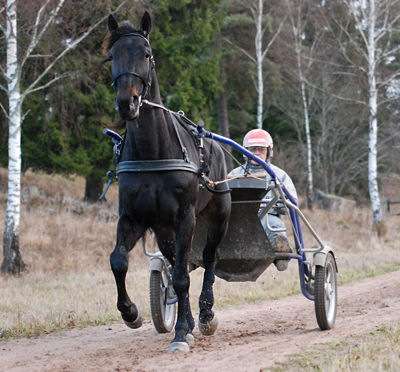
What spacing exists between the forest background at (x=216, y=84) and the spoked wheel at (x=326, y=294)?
6.88 meters

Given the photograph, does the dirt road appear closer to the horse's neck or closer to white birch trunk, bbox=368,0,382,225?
the horse's neck

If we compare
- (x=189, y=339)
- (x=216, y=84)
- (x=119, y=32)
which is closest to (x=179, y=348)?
(x=189, y=339)

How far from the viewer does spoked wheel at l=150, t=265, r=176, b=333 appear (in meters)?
5.34

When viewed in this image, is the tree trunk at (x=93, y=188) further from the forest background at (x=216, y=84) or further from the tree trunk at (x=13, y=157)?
the tree trunk at (x=13, y=157)

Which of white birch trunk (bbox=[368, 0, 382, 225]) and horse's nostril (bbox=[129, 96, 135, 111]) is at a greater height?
white birch trunk (bbox=[368, 0, 382, 225])

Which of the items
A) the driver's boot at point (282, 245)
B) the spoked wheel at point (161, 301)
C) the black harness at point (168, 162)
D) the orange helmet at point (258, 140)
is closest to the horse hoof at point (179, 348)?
the spoked wheel at point (161, 301)

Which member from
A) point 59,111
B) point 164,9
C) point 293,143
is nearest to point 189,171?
point 59,111

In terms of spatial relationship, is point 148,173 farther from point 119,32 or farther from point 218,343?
point 218,343

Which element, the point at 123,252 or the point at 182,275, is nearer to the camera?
the point at 123,252

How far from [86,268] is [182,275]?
24.3ft

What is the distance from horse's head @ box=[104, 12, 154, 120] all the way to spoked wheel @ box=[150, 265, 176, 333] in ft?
6.69

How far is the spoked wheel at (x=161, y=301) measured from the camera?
5.34 meters

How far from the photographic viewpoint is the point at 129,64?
13.2 feet

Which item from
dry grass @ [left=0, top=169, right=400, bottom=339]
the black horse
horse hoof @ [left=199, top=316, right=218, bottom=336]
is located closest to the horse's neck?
the black horse
